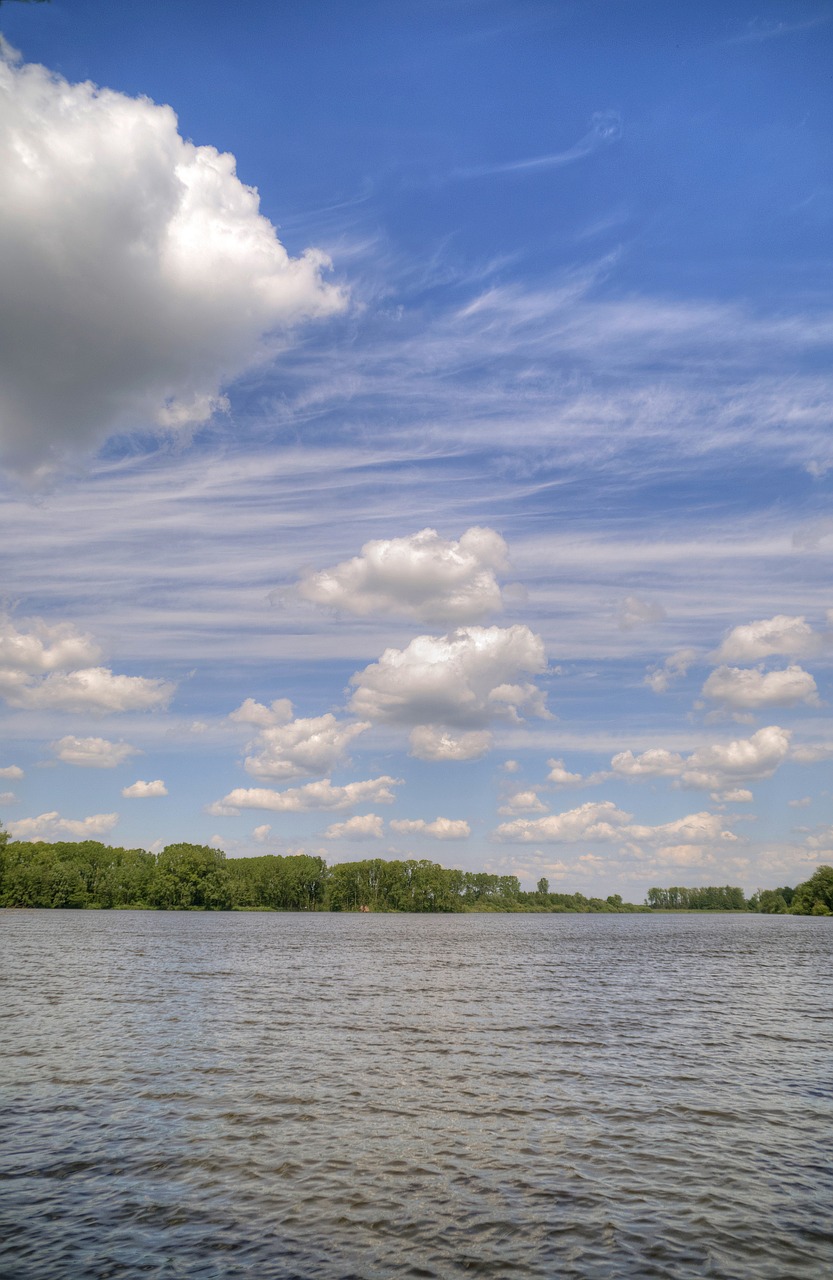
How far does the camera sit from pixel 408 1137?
2158 cm

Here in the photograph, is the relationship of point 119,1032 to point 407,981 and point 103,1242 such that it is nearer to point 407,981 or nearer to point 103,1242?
point 103,1242

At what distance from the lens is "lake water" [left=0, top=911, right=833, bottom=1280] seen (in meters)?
15.0

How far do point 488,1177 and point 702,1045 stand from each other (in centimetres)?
2068

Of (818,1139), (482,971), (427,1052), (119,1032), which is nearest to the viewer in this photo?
(818,1139)

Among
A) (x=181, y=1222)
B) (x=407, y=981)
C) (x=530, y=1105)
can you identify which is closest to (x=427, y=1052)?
(x=530, y=1105)

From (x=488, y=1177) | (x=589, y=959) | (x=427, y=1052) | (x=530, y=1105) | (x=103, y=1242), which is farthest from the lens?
(x=589, y=959)

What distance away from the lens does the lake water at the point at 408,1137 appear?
49.1 feet

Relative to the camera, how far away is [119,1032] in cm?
3534

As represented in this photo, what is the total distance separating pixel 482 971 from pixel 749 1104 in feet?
147

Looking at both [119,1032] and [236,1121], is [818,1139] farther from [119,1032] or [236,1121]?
[119,1032]

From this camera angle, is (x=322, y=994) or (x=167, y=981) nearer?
(x=322, y=994)

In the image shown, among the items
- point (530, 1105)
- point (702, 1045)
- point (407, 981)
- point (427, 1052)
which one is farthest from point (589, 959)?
point (530, 1105)

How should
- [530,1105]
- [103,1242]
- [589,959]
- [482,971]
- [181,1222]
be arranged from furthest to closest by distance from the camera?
1. [589,959]
2. [482,971]
3. [530,1105]
4. [181,1222]
5. [103,1242]

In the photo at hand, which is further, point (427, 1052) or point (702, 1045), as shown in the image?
point (702, 1045)
